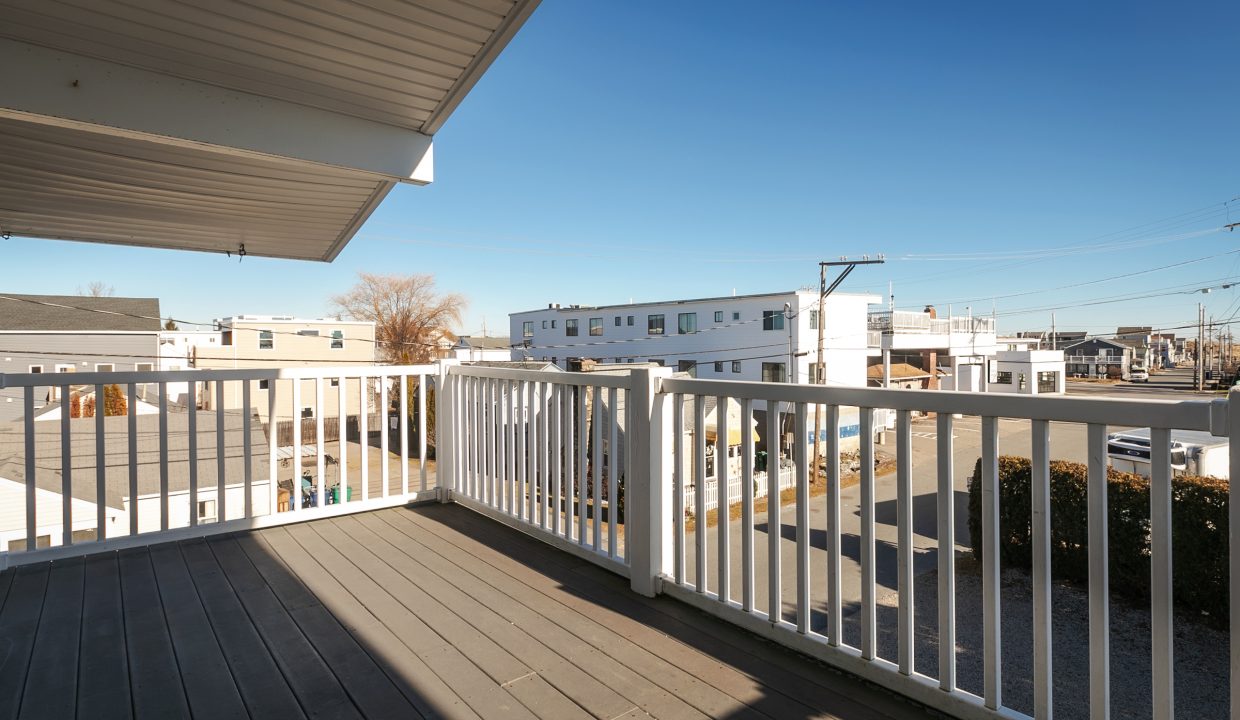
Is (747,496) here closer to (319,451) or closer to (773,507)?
(773,507)

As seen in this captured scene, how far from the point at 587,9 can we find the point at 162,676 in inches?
353

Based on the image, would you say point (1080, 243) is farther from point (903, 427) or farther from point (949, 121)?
point (903, 427)

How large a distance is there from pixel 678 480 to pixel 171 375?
2418mm

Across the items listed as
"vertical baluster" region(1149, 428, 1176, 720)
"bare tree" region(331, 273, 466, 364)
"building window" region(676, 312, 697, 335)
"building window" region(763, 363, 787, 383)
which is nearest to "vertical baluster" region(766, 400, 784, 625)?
"vertical baluster" region(1149, 428, 1176, 720)

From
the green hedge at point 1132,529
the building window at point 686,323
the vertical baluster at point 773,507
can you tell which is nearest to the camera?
the vertical baluster at point 773,507

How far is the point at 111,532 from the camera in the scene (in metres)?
6.96

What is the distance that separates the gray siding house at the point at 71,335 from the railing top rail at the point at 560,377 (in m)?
18.9

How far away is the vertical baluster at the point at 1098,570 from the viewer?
45.9 inches

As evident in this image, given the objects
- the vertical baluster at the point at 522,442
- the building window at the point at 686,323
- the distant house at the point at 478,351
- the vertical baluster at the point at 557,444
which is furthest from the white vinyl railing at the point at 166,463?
the building window at the point at 686,323

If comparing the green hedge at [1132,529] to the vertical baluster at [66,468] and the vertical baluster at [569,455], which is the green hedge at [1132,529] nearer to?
the vertical baluster at [569,455]

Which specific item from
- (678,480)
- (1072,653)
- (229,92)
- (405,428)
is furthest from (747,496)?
(1072,653)

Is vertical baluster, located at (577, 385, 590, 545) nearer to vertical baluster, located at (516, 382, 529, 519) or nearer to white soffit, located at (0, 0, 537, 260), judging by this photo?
vertical baluster, located at (516, 382, 529, 519)

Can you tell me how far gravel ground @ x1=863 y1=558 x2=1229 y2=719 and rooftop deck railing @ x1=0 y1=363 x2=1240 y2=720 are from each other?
155cm

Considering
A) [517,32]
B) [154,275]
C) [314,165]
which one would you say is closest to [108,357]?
[154,275]
